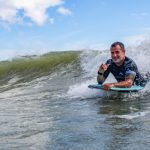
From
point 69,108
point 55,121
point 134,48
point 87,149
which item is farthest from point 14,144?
point 134,48

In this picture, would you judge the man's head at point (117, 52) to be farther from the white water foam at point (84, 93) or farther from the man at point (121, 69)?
the white water foam at point (84, 93)

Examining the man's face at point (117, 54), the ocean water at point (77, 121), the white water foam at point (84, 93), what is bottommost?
the ocean water at point (77, 121)

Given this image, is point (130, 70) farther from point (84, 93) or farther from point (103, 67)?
point (84, 93)

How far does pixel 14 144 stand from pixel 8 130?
47.4 inches

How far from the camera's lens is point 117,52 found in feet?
38.3

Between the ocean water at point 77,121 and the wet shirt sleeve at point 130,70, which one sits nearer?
the ocean water at point 77,121

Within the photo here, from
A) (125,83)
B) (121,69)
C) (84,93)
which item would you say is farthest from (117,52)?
(84,93)

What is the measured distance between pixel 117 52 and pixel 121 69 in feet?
1.75

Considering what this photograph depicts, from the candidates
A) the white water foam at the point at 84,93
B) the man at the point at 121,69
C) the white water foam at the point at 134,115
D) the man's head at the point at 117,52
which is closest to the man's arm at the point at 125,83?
the man at the point at 121,69

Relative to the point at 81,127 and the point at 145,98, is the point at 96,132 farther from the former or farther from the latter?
the point at 145,98

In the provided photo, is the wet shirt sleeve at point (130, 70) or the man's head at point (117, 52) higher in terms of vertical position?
Result: the man's head at point (117, 52)

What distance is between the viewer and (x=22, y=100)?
41.5 feet

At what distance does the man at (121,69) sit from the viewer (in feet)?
37.9

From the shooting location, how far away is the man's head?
11594 mm
